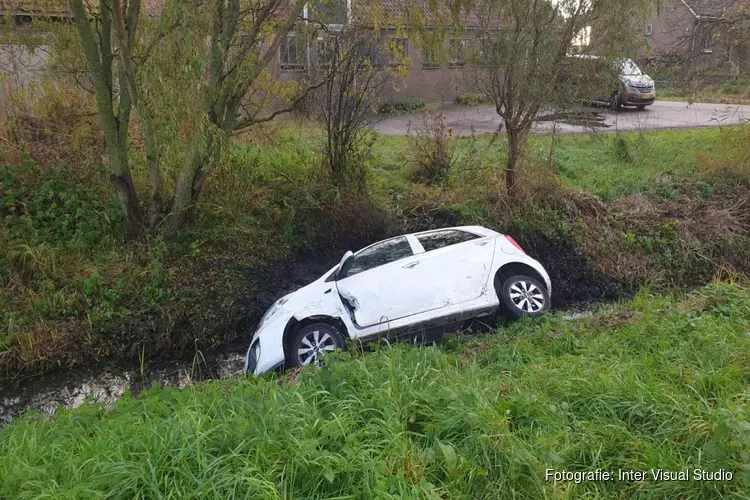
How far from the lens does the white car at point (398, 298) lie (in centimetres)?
684

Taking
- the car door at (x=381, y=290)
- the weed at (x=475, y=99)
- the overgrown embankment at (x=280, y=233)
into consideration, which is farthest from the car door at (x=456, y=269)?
the weed at (x=475, y=99)

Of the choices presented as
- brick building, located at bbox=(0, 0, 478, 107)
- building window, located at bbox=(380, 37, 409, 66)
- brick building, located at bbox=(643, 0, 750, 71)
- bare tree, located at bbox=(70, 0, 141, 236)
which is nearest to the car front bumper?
bare tree, located at bbox=(70, 0, 141, 236)

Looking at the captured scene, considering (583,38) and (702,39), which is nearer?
(583,38)

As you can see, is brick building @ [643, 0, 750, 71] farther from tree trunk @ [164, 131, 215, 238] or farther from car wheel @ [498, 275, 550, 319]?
tree trunk @ [164, 131, 215, 238]

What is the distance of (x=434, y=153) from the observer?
12.6 m

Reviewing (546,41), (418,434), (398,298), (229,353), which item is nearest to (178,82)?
(229,353)

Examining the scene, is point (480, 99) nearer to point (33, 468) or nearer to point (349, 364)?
point (349, 364)

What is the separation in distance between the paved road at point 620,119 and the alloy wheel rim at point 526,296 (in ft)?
17.0

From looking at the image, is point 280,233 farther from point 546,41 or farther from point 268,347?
point 546,41

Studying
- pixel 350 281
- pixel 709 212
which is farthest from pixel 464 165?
pixel 350 281

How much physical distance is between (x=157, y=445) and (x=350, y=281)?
412 cm

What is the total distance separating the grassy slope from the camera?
2918 mm

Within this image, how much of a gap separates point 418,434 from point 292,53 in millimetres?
9295

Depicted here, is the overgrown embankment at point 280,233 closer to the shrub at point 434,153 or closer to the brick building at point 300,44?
the shrub at point 434,153
